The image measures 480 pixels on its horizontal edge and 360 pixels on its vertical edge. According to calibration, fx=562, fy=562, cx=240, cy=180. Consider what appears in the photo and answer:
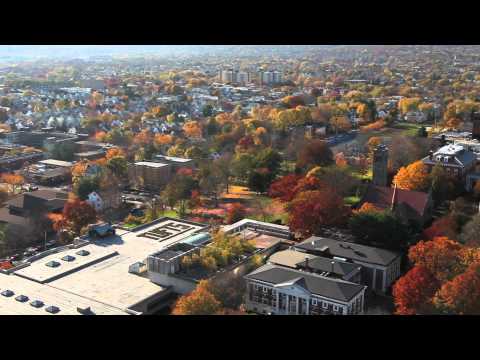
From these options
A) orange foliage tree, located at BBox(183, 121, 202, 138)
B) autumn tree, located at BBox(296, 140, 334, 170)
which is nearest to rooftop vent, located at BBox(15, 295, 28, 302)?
autumn tree, located at BBox(296, 140, 334, 170)

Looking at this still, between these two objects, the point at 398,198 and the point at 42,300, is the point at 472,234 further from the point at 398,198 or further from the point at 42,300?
the point at 42,300

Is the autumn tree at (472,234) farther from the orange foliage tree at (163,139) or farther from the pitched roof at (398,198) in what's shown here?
the orange foliage tree at (163,139)

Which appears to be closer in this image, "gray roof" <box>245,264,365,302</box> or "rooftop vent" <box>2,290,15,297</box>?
"gray roof" <box>245,264,365,302</box>

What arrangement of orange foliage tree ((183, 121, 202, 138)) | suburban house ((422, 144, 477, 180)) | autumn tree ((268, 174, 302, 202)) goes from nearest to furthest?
autumn tree ((268, 174, 302, 202)) → suburban house ((422, 144, 477, 180)) → orange foliage tree ((183, 121, 202, 138))

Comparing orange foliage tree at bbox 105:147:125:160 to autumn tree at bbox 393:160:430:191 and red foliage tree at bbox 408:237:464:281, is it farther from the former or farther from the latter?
red foliage tree at bbox 408:237:464:281

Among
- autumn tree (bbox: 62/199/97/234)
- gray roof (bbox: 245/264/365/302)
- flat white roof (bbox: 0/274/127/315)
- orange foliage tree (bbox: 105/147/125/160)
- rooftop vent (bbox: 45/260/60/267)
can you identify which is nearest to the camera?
flat white roof (bbox: 0/274/127/315)

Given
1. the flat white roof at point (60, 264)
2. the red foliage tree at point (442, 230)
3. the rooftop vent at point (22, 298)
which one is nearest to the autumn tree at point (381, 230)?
the red foliage tree at point (442, 230)

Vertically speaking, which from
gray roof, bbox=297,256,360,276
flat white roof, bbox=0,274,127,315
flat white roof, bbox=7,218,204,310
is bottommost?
flat white roof, bbox=7,218,204,310
